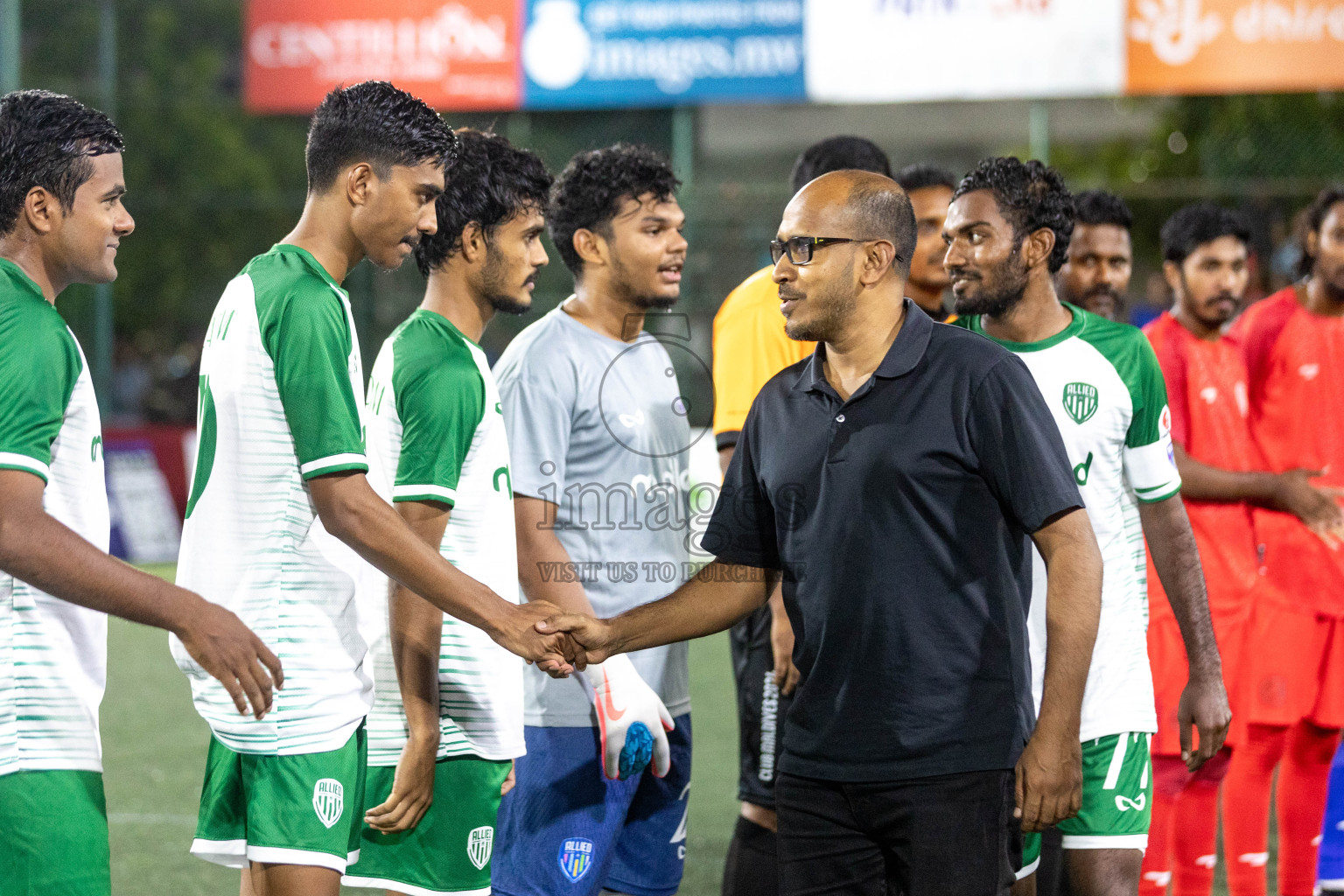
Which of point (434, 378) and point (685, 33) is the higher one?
point (685, 33)

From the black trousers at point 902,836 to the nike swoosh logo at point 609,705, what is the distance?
67 centimetres

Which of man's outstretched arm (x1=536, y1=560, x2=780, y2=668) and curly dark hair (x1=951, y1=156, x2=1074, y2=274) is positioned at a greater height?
curly dark hair (x1=951, y1=156, x2=1074, y2=274)

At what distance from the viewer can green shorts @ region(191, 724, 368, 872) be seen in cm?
284

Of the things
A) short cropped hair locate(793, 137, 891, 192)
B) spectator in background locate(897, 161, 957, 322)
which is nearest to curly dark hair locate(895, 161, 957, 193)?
spectator in background locate(897, 161, 957, 322)

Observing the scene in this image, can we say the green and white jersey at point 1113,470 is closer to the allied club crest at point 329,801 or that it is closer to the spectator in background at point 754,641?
the spectator in background at point 754,641

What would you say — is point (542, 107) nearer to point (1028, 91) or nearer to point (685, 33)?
point (685, 33)

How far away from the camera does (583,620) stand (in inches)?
130

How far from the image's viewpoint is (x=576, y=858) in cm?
367

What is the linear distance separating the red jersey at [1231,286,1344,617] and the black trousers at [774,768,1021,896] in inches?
113

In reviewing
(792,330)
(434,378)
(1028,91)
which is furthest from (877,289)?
(1028,91)

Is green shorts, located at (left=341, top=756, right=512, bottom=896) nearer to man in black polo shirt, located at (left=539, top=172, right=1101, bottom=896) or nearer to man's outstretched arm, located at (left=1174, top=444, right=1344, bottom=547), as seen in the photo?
man in black polo shirt, located at (left=539, top=172, right=1101, bottom=896)

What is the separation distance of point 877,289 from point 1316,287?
10.3ft

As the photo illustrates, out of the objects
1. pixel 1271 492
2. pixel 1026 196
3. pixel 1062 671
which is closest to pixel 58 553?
pixel 1062 671

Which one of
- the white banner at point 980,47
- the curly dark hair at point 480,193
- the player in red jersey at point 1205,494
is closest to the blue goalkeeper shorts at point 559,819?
the curly dark hair at point 480,193
